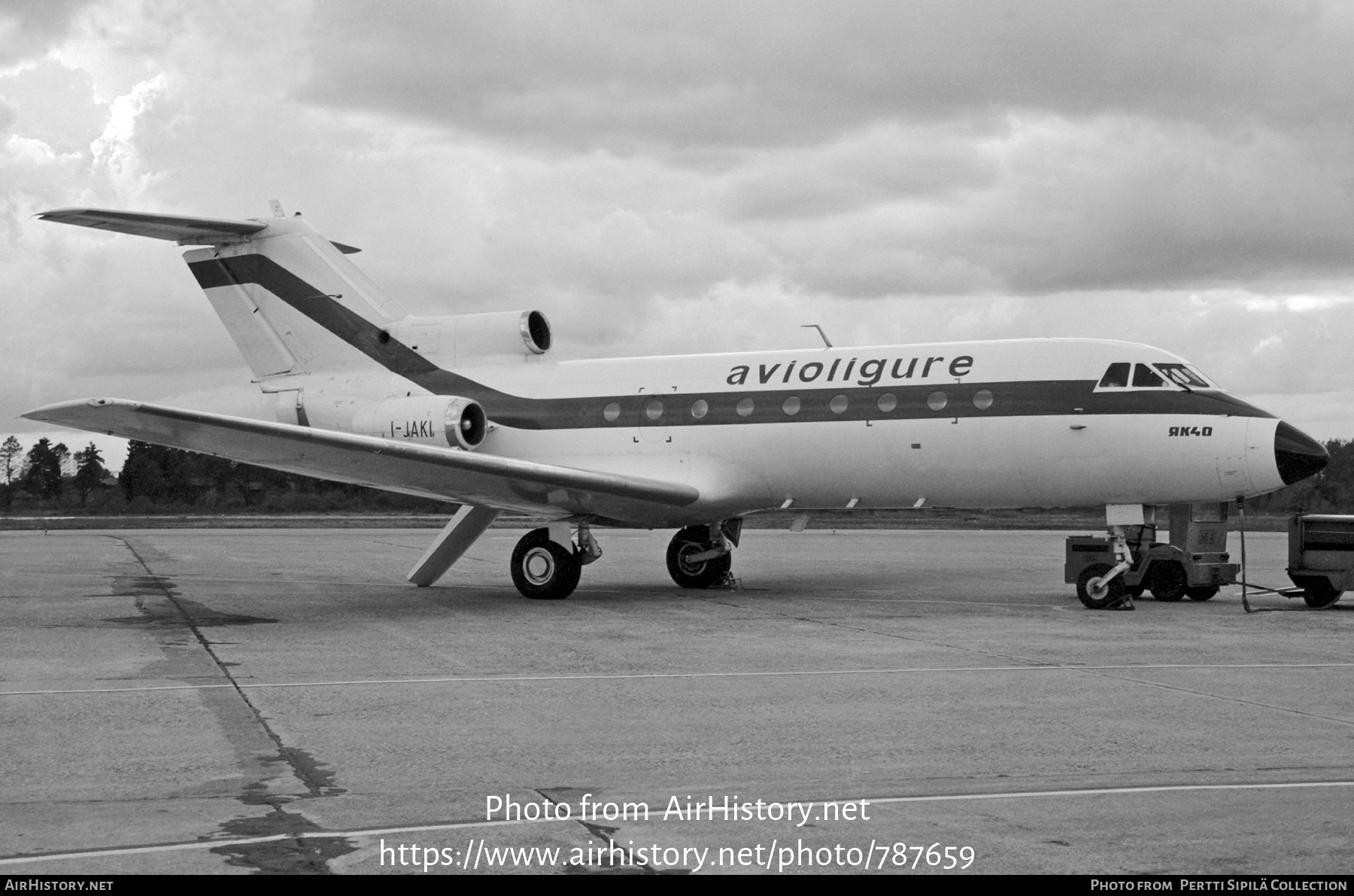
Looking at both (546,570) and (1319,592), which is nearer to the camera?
(1319,592)

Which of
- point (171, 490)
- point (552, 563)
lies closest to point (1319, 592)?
point (552, 563)

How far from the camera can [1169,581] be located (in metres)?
19.5

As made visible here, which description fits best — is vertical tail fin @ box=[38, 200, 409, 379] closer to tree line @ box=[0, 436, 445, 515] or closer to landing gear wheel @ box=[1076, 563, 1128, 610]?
landing gear wheel @ box=[1076, 563, 1128, 610]

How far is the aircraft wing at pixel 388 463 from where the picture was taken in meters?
16.5

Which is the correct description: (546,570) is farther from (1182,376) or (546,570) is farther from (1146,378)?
(1182,376)

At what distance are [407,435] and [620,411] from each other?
11.0 ft

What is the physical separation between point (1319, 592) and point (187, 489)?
3531 inches

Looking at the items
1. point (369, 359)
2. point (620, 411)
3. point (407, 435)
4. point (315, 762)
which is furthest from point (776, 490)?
point (315, 762)

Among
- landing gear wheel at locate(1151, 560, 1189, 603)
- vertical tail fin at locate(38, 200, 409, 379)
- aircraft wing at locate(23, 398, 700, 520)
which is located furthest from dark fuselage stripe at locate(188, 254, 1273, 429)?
landing gear wheel at locate(1151, 560, 1189, 603)

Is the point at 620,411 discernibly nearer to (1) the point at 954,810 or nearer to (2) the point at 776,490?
(2) the point at 776,490

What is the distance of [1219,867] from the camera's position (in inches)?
220

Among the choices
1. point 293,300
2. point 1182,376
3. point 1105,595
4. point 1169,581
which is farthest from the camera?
point 293,300

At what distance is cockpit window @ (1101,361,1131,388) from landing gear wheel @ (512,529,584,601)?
784cm

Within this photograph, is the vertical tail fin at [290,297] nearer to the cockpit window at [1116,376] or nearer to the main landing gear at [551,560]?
the main landing gear at [551,560]
